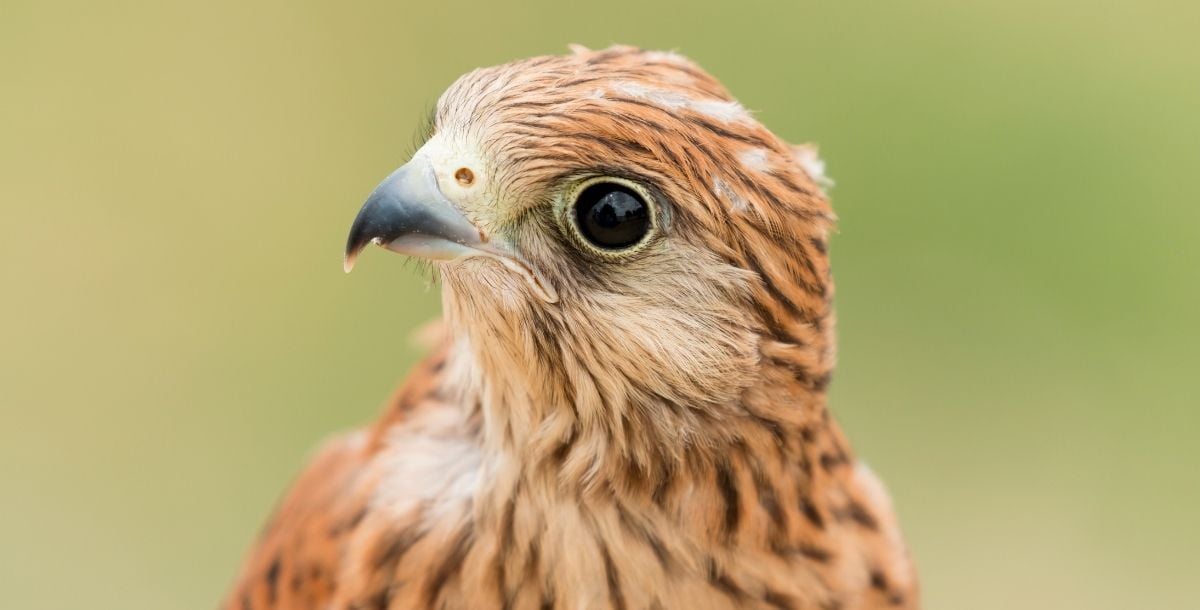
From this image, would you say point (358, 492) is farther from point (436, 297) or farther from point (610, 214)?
point (436, 297)

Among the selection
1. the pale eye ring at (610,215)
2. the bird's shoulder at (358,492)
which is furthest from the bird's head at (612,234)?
the bird's shoulder at (358,492)

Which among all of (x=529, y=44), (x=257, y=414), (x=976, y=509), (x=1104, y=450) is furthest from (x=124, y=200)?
(x=1104, y=450)

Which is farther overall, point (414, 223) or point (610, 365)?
point (610, 365)

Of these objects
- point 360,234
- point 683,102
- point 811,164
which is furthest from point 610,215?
point 811,164

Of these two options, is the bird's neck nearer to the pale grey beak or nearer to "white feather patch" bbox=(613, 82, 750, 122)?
the pale grey beak

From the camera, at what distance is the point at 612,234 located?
8.38ft

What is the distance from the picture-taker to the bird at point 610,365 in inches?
101

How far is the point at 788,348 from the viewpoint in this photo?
9.03 ft

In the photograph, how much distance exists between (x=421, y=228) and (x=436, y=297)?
152 inches

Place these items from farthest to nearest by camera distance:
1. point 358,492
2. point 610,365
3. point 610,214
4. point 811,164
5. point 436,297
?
point 436,297 < point 358,492 < point 811,164 < point 610,365 < point 610,214

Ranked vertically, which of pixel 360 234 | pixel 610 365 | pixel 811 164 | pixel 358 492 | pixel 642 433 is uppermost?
pixel 811 164

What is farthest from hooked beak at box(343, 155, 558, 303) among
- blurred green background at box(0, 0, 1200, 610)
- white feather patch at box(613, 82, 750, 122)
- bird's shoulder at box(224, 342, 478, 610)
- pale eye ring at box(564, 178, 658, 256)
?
blurred green background at box(0, 0, 1200, 610)

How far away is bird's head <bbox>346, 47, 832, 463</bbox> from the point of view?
100.0 inches

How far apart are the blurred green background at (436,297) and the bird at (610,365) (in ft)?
11.0
